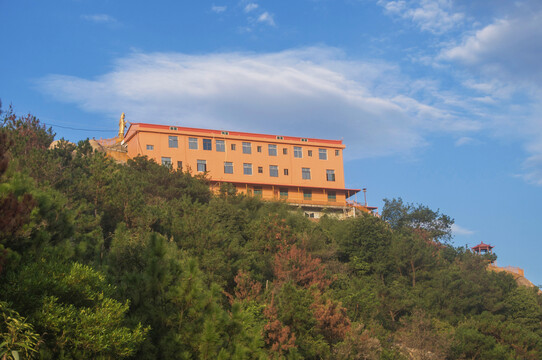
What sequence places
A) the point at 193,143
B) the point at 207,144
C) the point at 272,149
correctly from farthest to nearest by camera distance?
the point at 272,149
the point at 207,144
the point at 193,143

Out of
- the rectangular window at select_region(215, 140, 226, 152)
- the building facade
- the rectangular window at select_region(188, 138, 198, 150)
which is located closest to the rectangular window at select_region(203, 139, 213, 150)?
the building facade

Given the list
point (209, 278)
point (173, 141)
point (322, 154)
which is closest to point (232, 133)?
point (173, 141)

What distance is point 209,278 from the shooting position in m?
28.2

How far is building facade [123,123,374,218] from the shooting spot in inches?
2074

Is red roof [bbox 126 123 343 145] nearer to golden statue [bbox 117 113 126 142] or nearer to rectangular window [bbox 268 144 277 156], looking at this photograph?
rectangular window [bbox 268 144 277 156]

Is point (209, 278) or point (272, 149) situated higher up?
point (272, 149)

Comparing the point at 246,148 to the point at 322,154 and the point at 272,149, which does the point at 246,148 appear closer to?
the point at 272,149

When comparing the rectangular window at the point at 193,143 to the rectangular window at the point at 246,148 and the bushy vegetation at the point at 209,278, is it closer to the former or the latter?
the rectangular window at the point at 246,148

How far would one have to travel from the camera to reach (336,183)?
58625mm

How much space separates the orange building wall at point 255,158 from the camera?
52.5 metres


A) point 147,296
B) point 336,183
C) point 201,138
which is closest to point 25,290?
point 147,296

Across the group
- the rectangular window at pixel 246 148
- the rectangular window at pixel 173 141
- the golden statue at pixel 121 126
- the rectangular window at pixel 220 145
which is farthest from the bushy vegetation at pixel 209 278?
the golden statue at pixel 121 126

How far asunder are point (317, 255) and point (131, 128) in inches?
974

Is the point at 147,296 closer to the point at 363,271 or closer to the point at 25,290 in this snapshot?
the point at 25,290
